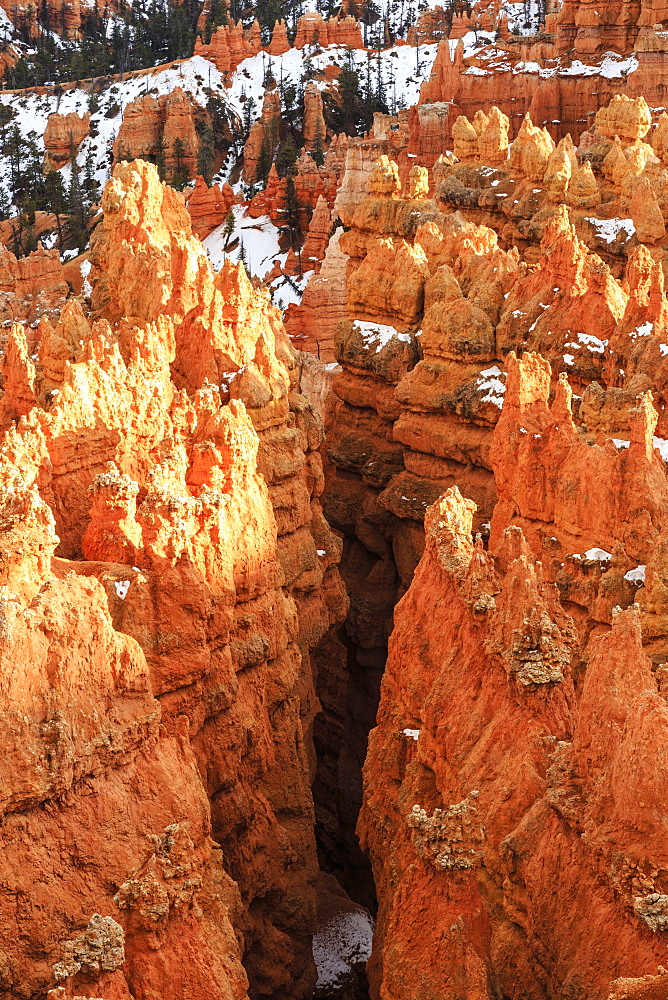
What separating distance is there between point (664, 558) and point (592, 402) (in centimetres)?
465

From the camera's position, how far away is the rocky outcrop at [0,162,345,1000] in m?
10.1

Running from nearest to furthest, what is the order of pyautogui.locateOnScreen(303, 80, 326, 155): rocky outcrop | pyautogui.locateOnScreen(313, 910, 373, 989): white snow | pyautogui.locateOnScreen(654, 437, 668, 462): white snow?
pyautogui.locateOnScreen(654, 437, 668, 462): white snow
pyautogui.locateOnScreen(313, 910, 373, 989): white snow
pyautogui.locateOnScreen(303, 80, 326, 155): rocky outcrop

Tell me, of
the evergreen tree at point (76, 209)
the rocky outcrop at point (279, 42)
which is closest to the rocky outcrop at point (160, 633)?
the evergreen tree at point (76, 209)

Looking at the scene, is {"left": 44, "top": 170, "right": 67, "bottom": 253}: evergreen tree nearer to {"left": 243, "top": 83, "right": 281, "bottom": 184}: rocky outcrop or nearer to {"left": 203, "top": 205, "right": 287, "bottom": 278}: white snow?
{"left": 203, "top": 205, "right": 287, "bottom": 278}: white snow

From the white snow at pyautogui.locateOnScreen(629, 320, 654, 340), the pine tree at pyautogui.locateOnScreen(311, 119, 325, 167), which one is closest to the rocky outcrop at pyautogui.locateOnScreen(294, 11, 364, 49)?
the pine tree at pyautogui.locateOnScreen(311, 119, 325, 167)

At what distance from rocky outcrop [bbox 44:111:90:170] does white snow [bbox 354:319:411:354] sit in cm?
6539

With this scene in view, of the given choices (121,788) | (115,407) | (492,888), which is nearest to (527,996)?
(492,888)

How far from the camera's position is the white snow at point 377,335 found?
26.5 m

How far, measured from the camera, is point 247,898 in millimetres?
15359

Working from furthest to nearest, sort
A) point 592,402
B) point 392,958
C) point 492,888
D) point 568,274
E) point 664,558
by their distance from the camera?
point 568,274, point 592,402, point 664,558, point 392,958, point 492,888

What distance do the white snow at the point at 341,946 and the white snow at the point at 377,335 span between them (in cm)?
1188

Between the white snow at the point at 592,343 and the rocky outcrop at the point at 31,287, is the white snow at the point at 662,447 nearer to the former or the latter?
the white snow at the point at 592,343

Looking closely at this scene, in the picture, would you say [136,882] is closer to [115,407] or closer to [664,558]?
[664,558]

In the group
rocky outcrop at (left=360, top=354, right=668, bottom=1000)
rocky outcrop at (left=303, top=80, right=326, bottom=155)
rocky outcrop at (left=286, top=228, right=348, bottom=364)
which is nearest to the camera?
rocky outcrop at (left=360, top=354, right=668, bottom=1000)
